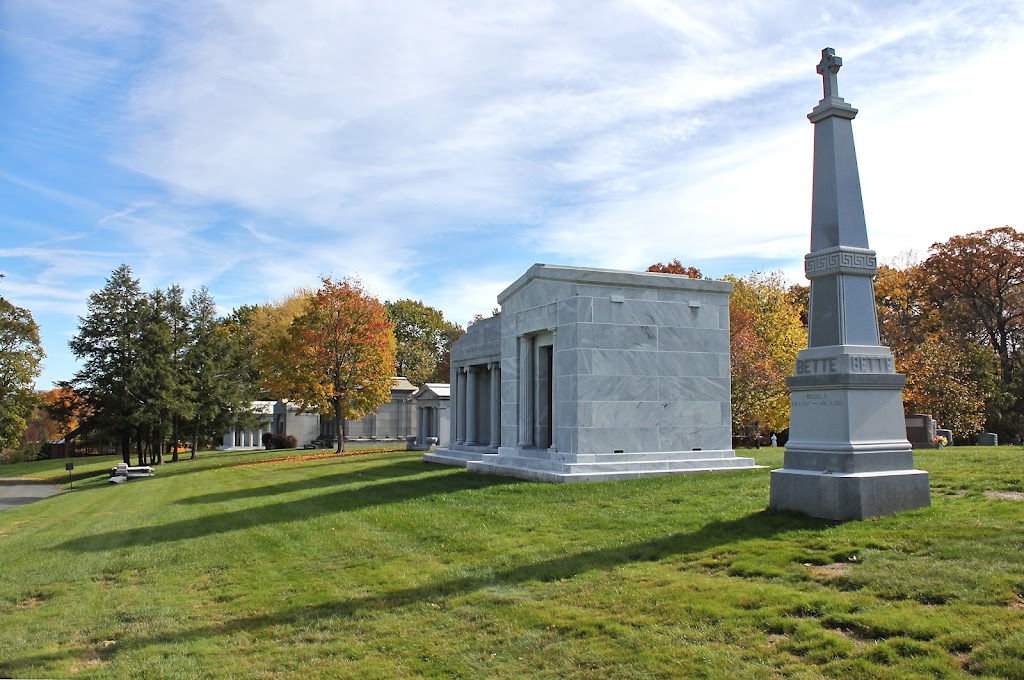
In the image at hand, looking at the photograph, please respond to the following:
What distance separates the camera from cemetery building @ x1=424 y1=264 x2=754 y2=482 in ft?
58.8

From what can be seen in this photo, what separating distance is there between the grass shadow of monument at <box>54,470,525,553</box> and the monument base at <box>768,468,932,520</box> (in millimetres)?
8195

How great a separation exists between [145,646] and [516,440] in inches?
536

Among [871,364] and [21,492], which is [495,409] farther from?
[21,492]

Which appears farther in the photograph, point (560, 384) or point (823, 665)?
point (560, 384)

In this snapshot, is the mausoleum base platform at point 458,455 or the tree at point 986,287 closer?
the mausoleum base platform at point 458,455

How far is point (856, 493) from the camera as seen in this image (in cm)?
956

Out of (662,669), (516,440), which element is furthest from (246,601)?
(516,440)

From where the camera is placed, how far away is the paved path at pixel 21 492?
30531 mm

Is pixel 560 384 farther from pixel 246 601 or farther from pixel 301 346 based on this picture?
pixel 301 346

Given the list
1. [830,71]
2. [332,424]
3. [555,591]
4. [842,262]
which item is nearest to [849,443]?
[842,262]

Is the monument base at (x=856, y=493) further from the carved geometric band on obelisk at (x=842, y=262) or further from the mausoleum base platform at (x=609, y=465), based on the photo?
the mausoleum base platform at (x=609, y=465)

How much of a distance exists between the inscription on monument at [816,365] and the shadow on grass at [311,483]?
13.1 meters

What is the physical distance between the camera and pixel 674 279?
19.0 m

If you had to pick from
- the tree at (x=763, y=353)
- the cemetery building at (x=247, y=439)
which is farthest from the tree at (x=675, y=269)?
the cemetery building at (x=247, y=439)
